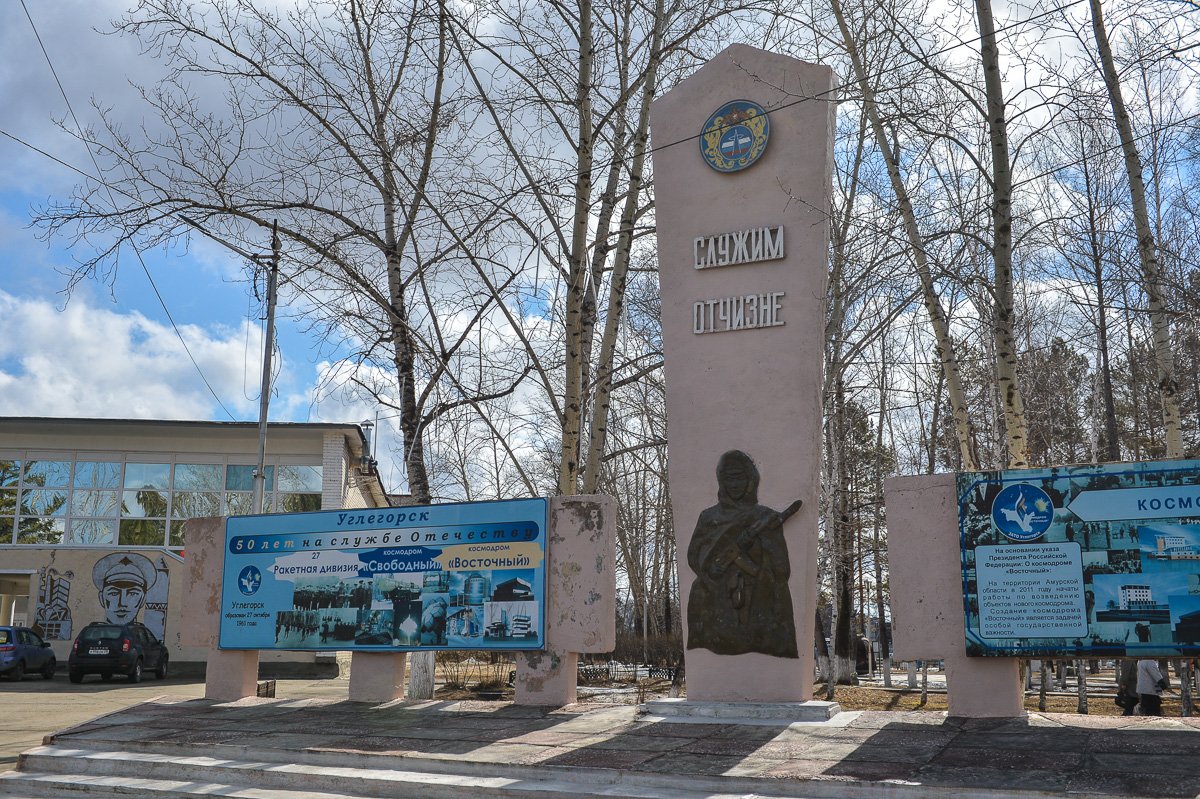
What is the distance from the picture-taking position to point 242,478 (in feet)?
91.7

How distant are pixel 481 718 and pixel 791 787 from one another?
4441mm

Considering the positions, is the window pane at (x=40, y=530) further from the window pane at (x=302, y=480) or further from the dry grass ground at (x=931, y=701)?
the dry grass ground at (x=931, y=701)

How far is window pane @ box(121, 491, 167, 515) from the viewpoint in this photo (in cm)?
2773

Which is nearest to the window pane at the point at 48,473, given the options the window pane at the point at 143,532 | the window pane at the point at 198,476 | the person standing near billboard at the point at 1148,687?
the window pane at the point at 143,532

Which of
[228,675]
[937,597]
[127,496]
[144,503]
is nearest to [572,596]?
[937,597]

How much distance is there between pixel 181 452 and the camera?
28094mm

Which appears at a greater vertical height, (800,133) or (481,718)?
(800,133)

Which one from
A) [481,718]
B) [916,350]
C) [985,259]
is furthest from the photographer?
[916,350]

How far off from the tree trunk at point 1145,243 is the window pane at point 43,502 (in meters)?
26.6

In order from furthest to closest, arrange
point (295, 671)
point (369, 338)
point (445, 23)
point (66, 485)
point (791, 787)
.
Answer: point (66, 485) → point (295, 671) → point (369, 338) → point (445, 23) → point (791, 787)

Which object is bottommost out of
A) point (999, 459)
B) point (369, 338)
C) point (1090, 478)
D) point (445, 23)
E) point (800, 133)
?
point (1090, 478)

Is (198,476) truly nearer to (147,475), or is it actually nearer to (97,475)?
(147,475)

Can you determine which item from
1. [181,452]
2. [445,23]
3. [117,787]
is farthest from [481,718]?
[181,452]

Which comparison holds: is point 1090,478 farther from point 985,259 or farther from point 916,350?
point 916,350
